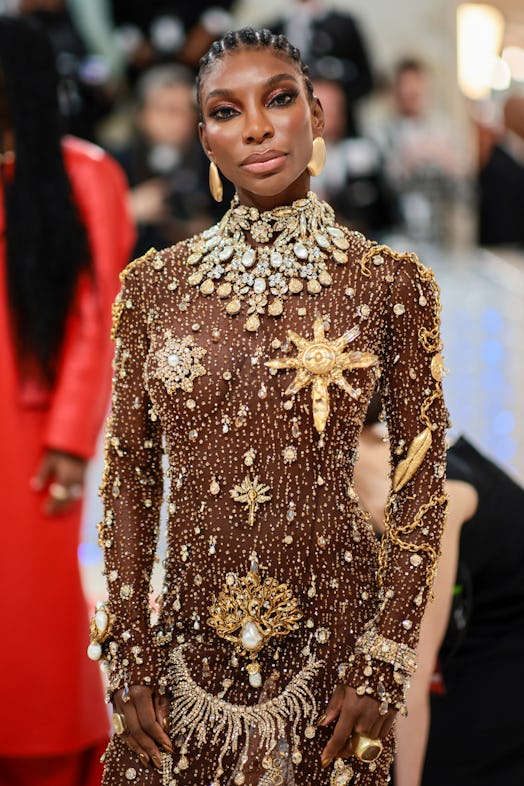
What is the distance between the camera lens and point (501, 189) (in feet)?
38.6

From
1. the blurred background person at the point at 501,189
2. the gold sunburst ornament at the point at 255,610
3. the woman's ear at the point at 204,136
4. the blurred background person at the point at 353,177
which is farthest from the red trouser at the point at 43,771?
the blurred background person at the point at 501,189

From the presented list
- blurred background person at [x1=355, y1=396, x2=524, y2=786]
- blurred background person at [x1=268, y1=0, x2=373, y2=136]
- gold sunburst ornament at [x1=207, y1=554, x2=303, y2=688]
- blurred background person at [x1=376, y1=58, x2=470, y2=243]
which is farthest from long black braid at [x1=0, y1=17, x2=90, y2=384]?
blurred background person at [x1=376, y1=58, x2=470, y2=243]

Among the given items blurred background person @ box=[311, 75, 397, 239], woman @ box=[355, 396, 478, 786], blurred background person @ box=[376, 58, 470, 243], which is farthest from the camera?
blurred background person @ box=[376, 58, 470, 243]

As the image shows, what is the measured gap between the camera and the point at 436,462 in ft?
5.64

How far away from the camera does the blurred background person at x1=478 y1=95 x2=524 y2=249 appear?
1172 centimetres

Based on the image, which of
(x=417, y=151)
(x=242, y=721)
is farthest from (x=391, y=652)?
(x=417, y=151)

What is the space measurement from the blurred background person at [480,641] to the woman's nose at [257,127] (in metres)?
1.07

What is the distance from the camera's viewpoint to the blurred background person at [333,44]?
9.22 meters

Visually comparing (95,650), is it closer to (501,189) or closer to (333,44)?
(333,44)

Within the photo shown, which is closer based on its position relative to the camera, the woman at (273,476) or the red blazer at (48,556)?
the woman at (273,476)

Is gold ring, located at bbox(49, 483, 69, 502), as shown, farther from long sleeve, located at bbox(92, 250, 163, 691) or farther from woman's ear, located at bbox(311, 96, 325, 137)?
woman's ear, located at bbox(311, 96, 325, 137)

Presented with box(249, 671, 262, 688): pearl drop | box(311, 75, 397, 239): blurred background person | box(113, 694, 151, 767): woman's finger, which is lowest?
box(113, 694, 151, 767): woman's finger

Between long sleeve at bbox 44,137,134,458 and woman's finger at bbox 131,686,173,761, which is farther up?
long sleeve at bbox 44,137,134,458

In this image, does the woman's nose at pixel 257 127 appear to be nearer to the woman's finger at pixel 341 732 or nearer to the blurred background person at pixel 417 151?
the woman's finger at pixel 341 732
